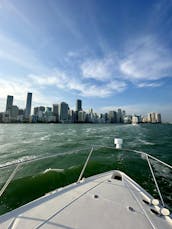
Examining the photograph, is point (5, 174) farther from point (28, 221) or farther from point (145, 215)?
point (145, 215)

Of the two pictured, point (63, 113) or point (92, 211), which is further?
point (63, 113)

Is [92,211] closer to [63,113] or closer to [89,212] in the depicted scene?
[89,212]

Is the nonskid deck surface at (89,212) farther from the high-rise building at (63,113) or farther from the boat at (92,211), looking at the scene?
the high-rise building at (63,113)

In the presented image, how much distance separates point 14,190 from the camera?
5.52 metres

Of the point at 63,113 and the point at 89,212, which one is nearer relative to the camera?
the point at 89,212

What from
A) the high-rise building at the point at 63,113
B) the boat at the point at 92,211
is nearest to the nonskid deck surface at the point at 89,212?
the boat at the point at 92,211

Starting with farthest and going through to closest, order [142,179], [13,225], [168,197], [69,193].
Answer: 1. [142,179]
2. [168,197]
3. [69,193]
4. [13,225]

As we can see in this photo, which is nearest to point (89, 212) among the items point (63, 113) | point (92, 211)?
point (92, 211)

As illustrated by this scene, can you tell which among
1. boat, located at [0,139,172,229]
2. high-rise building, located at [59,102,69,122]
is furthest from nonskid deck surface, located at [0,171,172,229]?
high-rise building, located at [59,102,69,122]

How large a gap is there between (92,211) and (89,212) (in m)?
0.05

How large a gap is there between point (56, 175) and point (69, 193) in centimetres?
466

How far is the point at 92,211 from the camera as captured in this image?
2098mm

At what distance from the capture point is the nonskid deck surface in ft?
6.05

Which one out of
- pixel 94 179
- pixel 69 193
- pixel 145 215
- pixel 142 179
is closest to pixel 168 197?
pixel 142 179
